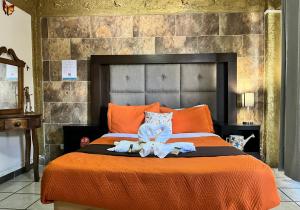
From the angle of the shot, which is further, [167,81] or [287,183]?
[167,81]

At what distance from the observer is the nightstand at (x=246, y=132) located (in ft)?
12.9

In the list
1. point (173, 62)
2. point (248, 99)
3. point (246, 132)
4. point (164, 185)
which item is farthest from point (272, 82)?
point (164, 185)

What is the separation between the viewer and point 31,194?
10.4 ft

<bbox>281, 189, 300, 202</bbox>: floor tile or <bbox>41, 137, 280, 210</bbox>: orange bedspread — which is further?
<bbox>281, 189, 300, 202</bbox>: floor tile

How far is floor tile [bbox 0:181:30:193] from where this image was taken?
3354 mm

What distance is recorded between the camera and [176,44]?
4.30m

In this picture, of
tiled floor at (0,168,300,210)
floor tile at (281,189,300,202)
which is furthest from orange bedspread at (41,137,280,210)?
floor tile at (281,189,300,202)

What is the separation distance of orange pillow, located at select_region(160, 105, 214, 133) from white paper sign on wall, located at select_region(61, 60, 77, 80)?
1.67 m

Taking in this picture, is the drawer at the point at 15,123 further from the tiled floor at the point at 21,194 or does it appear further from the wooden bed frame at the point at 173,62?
the wooden bed frame at the point at 173,62

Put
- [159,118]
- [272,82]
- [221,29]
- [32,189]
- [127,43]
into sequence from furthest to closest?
[127,43], [221,29], [272,82], [159,118], [32,189]

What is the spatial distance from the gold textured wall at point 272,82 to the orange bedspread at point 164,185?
2.18m

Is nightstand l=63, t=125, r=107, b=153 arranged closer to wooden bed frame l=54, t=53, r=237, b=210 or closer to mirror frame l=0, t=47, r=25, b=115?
wooden bed frame l=54, t=53, r=237, b=210

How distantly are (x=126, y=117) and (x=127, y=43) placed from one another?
1.17 metres

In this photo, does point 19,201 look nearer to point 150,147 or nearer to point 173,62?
point 150,147
